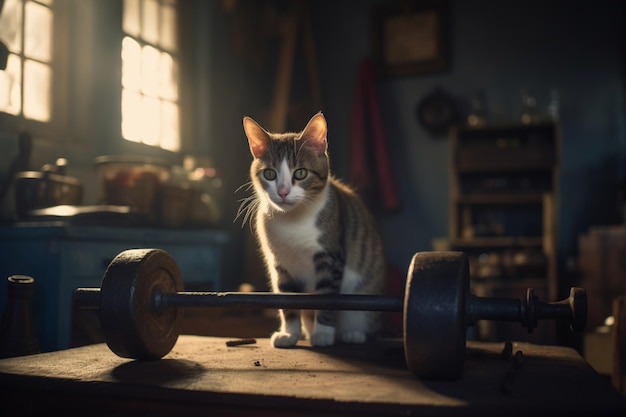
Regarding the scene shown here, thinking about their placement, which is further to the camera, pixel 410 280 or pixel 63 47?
pixel 63 47

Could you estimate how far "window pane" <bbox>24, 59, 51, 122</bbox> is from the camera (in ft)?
8.50

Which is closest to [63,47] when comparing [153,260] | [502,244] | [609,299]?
[153,260]

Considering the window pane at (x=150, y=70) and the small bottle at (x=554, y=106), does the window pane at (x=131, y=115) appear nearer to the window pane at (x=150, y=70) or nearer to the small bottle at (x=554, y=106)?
the window pane at (x=150, y=70)

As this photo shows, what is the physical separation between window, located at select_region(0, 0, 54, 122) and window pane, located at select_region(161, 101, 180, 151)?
0.87 metres

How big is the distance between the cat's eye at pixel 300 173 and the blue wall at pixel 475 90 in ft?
8.40

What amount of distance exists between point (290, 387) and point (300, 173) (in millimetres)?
691

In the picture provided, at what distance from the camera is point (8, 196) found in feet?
7.75

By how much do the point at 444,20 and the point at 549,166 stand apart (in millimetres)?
1425

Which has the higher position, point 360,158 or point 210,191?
point 360,158

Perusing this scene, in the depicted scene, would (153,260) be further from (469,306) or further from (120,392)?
(469,306)

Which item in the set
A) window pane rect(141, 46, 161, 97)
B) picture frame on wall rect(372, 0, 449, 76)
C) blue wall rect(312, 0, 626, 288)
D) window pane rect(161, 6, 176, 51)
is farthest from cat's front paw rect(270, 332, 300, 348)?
picture frame on wall rect(372, 0, 449, 76)

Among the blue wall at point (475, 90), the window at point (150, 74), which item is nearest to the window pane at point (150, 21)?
the window at point (150, 74)

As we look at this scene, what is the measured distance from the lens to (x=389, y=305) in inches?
43.3

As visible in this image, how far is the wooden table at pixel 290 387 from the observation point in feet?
2.73
